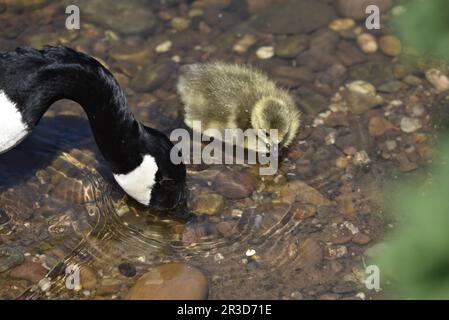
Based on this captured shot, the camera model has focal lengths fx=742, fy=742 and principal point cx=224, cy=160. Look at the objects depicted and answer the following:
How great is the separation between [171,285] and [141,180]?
673 millimetres

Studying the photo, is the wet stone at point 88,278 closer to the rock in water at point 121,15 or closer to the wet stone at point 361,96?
the wet stone at point 361,96

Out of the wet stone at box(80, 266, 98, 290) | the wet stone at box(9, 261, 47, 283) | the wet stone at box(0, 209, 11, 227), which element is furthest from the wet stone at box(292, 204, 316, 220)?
the wet stone at box(0, 209, 11, 227)

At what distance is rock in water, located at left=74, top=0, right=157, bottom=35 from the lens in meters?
6.42

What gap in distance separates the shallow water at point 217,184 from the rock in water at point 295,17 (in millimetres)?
28

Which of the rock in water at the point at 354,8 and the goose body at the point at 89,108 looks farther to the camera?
the rock in water at the point at 354,8

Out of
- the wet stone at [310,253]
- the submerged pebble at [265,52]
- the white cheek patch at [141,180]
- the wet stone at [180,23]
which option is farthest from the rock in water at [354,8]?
the white cheek patch at [141,180]

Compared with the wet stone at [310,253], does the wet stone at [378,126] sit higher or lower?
higher

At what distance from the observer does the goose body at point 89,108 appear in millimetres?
4129

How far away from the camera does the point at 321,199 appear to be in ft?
16.7

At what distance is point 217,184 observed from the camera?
5168 mm

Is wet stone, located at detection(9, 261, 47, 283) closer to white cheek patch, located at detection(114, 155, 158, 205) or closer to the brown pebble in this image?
white cheek patch, located at detection(114, 155, 158, 205)
